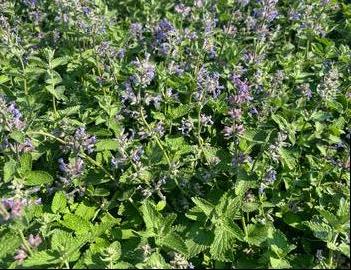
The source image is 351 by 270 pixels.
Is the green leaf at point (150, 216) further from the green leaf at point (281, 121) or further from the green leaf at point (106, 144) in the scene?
the green leaf at point (281, 121)

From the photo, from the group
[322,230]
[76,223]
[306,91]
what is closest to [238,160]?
[322,230]

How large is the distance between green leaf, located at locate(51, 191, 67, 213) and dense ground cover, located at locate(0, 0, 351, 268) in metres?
0.03

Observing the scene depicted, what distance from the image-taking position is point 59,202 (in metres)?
4.53

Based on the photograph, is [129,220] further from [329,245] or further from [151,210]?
[329,245]

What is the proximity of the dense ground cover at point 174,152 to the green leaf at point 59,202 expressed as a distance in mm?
26

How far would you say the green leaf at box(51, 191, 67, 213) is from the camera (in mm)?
4505

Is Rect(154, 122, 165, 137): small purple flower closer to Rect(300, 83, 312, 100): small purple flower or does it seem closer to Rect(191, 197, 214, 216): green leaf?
Rect(191, 197, 214, 216): green leaf

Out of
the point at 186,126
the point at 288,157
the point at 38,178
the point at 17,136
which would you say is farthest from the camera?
the point at 186,126

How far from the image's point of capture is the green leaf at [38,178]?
14.9 ft

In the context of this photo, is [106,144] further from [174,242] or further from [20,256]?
[20,256]

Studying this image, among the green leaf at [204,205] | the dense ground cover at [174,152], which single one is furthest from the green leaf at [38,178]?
the green leaf at [204,205]

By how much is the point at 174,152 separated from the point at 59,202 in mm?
1076

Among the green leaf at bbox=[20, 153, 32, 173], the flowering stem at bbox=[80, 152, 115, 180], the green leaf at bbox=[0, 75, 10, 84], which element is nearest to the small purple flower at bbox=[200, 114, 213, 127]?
the flowering stem at bbox=[80, 152, 115, 180]

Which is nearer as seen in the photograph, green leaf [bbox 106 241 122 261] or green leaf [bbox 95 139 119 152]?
green leaf [bbox 106 241 122 261]
